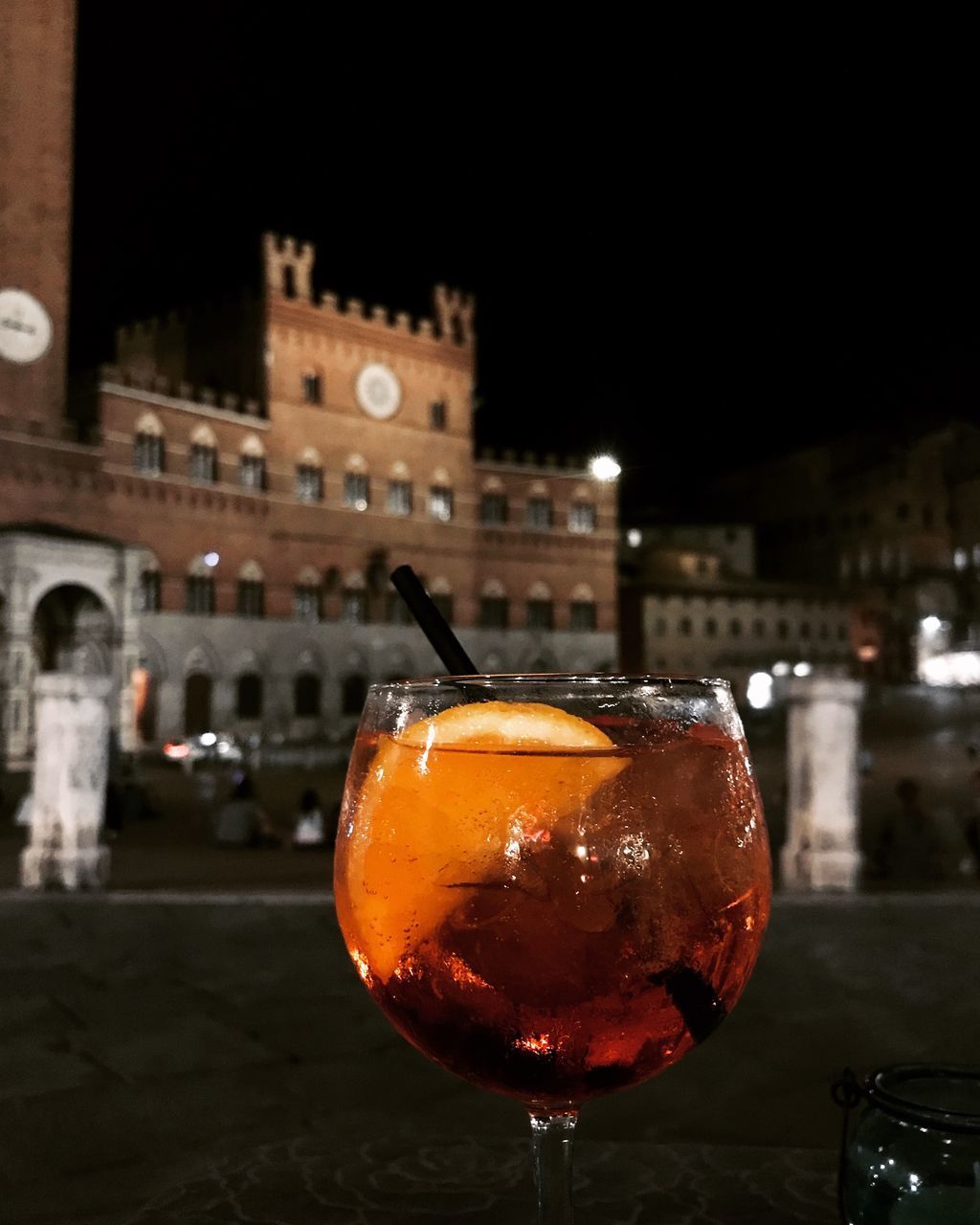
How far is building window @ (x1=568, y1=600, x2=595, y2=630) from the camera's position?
3634cm

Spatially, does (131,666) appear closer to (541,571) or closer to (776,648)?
(541,571)

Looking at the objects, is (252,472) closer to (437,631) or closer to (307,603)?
(307,603)

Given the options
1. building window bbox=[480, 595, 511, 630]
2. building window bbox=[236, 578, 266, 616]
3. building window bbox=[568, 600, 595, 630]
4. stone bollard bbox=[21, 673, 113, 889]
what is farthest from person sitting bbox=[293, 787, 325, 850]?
building window bbox=[568, 600, 595, 630]

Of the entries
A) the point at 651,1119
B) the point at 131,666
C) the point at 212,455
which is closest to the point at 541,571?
the point at 212,455

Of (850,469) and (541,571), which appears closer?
(541,571)

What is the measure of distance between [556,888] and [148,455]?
28.6 metres

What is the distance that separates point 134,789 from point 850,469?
48672mm

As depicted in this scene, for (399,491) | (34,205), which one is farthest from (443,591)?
(34,205)

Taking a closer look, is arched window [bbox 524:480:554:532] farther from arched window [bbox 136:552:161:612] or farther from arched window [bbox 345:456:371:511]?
arched window [bbox 136:552:161:612]

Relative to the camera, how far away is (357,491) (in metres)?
31.9

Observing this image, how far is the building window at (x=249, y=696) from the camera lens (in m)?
29.0

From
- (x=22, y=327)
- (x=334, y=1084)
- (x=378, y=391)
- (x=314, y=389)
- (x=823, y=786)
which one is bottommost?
(x=334, y=1084)

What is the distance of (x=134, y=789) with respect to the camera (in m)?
14.1

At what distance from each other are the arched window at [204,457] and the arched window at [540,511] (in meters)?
11.2
